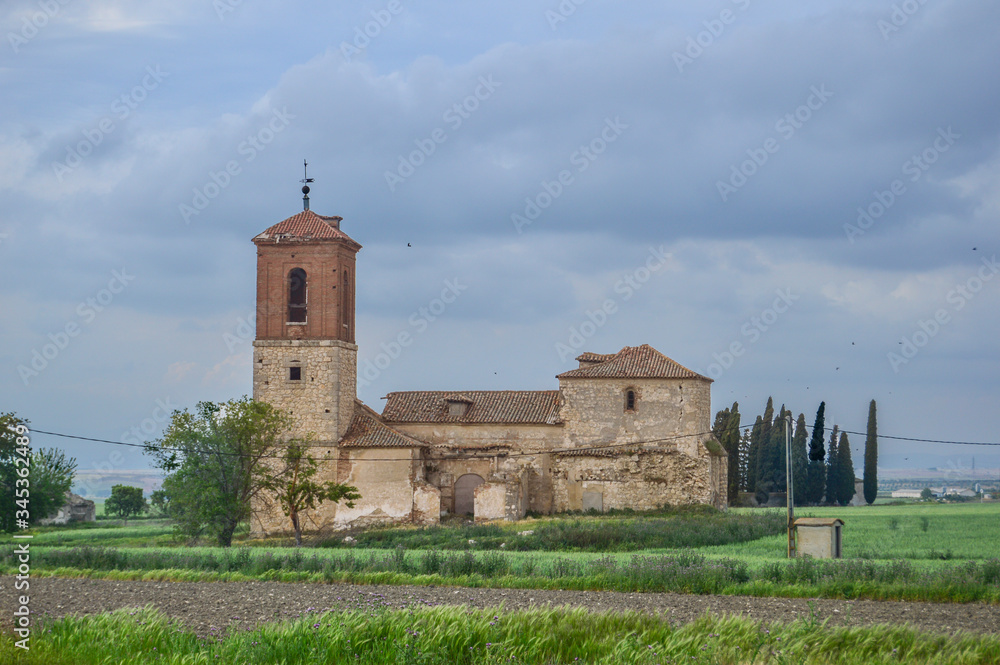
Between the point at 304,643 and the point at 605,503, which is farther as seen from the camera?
the point at 605,503

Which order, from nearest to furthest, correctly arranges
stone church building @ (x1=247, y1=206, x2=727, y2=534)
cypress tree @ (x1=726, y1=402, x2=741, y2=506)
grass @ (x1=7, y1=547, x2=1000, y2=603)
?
1. grass @ (x1=7, y1=547, x2=1000, y2=603)
2. stone church building @ (x1=247, y1=206, x2=727, y2=534)
3. cypress tree @ (x1=726, y1=402, x2=741, y2=506)

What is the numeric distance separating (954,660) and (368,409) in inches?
1271

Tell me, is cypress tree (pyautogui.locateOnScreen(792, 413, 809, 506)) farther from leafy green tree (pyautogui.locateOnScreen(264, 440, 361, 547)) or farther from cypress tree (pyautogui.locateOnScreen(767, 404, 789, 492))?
leafy green tree (pyautogui.locateOnScreen(264, 440, 361, 547))

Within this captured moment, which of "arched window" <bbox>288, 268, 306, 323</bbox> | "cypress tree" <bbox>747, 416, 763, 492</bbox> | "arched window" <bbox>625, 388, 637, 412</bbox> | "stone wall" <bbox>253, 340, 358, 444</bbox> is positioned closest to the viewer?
"stone wall" <bbox>253, 340, 358, 444</bbox>

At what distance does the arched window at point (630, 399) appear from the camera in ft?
140

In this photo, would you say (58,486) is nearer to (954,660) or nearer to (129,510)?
(129,510)

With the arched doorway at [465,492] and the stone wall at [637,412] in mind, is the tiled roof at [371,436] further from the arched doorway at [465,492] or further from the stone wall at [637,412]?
the stone wall at [637,412]

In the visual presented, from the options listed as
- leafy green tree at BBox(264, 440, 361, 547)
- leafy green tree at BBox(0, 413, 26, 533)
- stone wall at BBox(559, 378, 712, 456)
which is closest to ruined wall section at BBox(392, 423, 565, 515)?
stone wall at BBox(559, 378, 712, 456)

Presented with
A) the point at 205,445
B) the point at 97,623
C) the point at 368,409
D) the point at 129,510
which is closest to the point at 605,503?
the point at 368,409

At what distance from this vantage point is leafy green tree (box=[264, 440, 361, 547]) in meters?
37.2

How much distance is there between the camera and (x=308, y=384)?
1618 inches

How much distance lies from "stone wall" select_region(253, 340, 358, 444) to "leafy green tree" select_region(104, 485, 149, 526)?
1085 inches

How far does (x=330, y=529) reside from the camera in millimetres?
40094

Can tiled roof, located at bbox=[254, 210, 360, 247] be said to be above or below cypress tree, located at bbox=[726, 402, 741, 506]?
above
